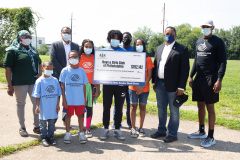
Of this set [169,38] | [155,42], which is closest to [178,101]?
[169,38]

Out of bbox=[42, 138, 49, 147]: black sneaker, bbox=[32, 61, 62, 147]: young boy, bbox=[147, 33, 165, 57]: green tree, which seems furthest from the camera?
bbox=[147, 33, 165, 57]: green tree

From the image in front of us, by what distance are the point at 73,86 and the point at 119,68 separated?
1068 mm

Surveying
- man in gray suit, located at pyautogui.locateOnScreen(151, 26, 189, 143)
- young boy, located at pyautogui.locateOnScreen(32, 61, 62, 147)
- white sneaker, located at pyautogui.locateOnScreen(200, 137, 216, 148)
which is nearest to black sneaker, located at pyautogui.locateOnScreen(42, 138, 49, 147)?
young boy, located at pyautogui.locateOnScreen(32, 61, 62, 147)

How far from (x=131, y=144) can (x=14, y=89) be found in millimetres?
2899

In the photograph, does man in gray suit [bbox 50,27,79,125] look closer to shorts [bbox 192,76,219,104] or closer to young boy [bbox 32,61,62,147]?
young boy [bbox 32,61,62,147]

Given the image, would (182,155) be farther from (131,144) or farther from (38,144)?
(38,144)

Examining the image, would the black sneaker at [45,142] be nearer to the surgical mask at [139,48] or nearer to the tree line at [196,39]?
the surgical mask at [139,48]

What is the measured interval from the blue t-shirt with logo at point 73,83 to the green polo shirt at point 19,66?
36.3 inches

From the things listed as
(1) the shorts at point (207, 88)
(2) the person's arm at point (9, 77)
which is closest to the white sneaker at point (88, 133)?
(2) the person's arm at point (9, 77)

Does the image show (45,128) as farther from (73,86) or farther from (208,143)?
(208,143)

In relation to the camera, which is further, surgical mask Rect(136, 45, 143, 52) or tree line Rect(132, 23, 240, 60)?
tree line Rect(132, 23, 240, 60)

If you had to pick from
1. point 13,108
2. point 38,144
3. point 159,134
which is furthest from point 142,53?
point 13,108

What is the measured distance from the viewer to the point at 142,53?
4656 mm

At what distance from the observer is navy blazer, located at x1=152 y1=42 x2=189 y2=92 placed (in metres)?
4.55
